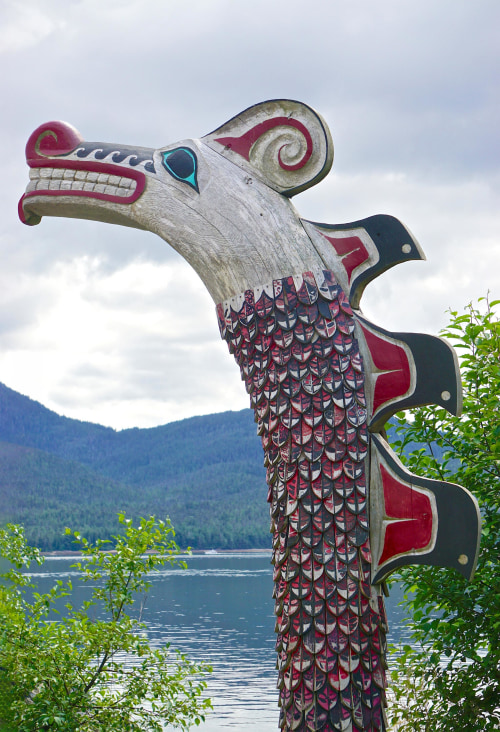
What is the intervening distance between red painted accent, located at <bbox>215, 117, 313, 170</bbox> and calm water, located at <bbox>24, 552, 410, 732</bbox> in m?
7.62

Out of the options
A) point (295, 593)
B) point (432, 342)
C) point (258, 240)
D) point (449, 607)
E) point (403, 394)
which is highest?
point (258, 240)

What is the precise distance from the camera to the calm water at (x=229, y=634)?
14.9 meters

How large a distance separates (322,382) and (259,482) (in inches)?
3414

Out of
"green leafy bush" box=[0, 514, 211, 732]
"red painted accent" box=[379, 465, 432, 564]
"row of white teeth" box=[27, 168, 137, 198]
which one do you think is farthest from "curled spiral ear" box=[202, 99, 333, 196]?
"green leafy bush" box=[0, 514, 211, 732]

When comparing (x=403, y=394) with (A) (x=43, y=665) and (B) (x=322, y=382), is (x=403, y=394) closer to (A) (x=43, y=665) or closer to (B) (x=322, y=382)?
(B) (x=322, y=382)

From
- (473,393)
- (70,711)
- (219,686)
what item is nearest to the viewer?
(70,711)

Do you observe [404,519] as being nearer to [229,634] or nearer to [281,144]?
[281,144]

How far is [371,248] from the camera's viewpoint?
295 cm

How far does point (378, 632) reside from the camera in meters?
2.69

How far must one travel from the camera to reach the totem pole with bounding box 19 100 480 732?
2637mm

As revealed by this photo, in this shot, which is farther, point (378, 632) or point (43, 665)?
point (43, 665)

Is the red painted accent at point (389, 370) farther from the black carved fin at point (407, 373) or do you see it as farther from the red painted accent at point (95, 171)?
the red painted accent at point (95, 171)

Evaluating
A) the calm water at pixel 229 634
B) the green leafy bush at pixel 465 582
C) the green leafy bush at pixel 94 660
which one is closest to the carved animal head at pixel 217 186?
the green leafy bush at pixel 465 582

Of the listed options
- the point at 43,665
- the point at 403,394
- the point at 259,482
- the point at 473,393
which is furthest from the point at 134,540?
the point at 259,482
